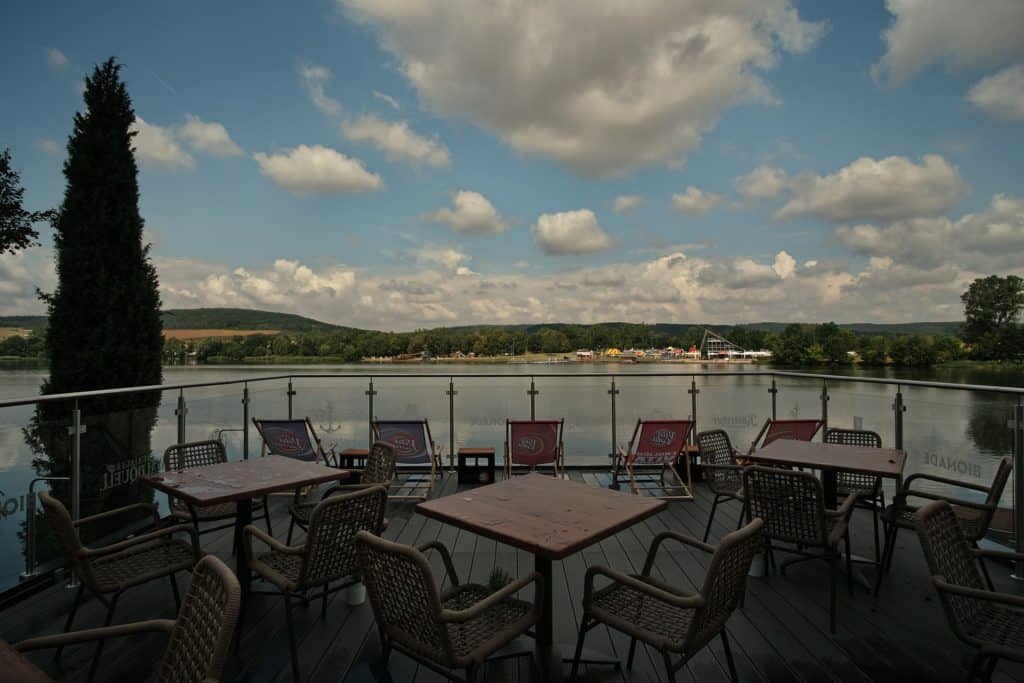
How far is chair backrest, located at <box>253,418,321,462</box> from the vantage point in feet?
18.1

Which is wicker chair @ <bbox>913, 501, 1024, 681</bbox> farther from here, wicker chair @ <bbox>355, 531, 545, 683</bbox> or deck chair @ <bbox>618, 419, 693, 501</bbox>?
deck chair @ <bbox>618, 419, 693, 501</bbox>

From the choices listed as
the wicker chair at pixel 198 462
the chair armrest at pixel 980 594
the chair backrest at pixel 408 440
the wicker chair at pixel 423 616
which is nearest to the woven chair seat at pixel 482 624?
the wicker chair at pixel 423 616

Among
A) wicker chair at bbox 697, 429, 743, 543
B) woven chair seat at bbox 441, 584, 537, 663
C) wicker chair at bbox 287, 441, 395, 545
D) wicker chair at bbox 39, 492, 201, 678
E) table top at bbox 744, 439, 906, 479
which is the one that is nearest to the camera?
woven chair seat at bbox 441, 584, 537, 663

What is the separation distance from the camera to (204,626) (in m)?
1.26

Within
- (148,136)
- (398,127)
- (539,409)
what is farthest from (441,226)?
(539,409)

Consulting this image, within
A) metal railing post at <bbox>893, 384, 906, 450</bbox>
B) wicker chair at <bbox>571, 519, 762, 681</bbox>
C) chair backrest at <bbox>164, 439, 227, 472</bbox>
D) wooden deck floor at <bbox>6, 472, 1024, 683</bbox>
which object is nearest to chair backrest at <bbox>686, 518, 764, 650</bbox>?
wicker chair at <bbox>571, 519, 762, 681</bbox>

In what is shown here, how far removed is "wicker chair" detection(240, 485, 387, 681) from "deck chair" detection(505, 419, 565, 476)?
127 inches

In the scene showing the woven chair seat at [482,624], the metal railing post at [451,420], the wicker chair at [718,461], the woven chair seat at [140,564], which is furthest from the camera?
the metal railing post at [451,420]

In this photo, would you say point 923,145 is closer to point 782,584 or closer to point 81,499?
point 782,584

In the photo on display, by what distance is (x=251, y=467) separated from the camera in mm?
3287

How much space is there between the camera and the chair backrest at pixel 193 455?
3.62 meters

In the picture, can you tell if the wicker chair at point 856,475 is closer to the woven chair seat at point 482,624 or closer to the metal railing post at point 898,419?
the metal railing post at point 898,419

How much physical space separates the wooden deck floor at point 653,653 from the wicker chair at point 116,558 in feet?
1.02

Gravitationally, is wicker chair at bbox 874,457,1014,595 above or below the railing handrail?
below
